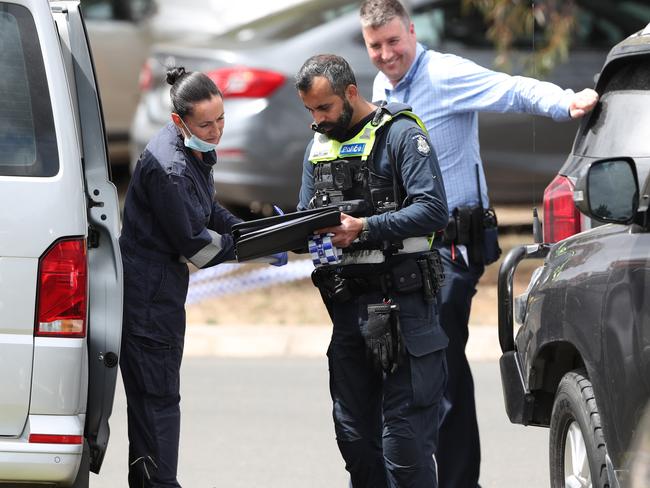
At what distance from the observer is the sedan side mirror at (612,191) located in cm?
354

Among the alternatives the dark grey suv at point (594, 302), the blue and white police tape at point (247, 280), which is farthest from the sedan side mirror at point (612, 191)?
the blue and white police tape at point (247, 280)

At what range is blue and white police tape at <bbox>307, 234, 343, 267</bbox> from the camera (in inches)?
169

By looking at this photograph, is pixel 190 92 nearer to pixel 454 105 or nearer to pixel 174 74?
pixel 174 74

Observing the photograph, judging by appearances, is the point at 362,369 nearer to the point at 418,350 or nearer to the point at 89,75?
the point at 418,350

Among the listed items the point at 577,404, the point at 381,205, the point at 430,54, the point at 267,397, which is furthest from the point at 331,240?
the point at 267,397

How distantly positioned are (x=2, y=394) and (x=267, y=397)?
3574 millimetres

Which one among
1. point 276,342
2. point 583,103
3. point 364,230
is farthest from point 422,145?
point 276,342

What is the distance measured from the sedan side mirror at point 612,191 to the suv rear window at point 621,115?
35 cm

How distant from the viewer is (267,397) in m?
7.44

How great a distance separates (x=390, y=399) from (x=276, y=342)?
13.8 feet

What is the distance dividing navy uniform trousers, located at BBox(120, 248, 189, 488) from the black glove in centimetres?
69

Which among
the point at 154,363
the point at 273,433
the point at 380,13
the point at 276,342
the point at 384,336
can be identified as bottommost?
the point at 273,433

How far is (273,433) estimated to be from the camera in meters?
6.69

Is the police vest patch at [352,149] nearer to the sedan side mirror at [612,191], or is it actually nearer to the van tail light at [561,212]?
the van tail light at [561,212]
